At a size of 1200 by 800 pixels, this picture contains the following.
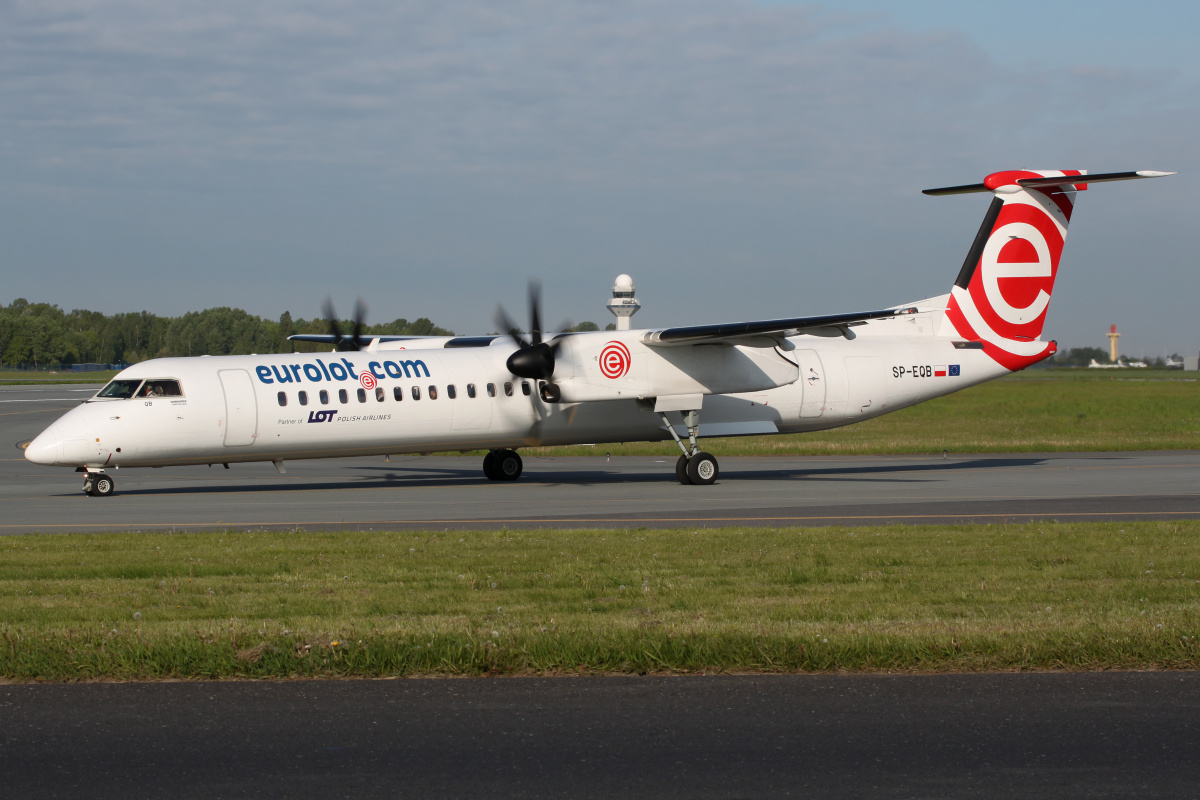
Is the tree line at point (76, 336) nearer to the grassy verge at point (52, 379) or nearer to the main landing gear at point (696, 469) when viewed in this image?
the grassy verge at point (52, 379)

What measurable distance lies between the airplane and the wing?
0.15ft

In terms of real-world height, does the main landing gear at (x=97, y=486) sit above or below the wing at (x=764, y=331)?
below

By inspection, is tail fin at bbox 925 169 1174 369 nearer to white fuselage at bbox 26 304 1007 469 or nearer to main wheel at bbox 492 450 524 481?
white fuselage at bbox 26 304 1007 469

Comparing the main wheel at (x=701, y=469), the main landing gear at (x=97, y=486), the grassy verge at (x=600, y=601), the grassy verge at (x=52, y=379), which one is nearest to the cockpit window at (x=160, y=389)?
the main landing gear at (x=97, y=486)

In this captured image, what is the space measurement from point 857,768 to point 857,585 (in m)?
5.86

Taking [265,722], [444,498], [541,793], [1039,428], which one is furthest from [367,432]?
[1039,428]

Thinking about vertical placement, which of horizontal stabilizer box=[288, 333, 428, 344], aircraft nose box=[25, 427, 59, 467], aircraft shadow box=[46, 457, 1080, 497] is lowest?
aircraft shadow box=[46, 457, 1080, 497]

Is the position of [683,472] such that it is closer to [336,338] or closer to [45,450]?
[336,338]

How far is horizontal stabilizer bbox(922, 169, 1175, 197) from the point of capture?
83.8 feet

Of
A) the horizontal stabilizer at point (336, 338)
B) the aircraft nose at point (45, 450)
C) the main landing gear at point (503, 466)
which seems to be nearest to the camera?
the aircraft nose at point (45, 450)

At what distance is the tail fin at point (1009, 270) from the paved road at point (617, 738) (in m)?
22.0

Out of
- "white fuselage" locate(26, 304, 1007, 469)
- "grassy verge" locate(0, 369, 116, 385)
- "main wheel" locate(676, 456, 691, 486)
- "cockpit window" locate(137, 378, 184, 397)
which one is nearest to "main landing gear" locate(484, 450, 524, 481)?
"white fuselage" locate(26, 304, 1007, 469)

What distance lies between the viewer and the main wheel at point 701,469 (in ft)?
80.8

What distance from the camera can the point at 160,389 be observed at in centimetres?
2205
